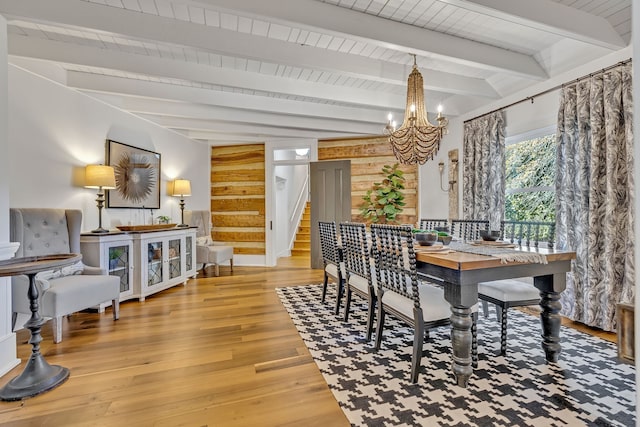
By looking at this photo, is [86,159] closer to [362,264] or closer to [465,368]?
[362,264]

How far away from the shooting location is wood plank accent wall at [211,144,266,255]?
6113 millimetres

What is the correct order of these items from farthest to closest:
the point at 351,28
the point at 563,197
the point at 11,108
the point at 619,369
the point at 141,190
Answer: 1. the point at 141,190
2. the point at 563,197
3. the point at 11,108
4. the point at 351,28
5. the point at 619,369

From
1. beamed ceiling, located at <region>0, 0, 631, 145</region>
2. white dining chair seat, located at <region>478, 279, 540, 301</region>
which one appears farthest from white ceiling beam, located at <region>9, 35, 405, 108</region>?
white dining chair seat, located at <region>478, 279, 540, 301</region>

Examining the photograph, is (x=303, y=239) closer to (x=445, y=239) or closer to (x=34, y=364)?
(x=445, y=239)

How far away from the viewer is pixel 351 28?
238 cm

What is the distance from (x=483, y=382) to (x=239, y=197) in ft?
17.4

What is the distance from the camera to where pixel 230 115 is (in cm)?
455

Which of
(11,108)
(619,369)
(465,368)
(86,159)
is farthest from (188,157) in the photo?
(619,369)

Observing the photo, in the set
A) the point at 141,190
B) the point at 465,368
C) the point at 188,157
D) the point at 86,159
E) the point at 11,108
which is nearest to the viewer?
the point at 465,368

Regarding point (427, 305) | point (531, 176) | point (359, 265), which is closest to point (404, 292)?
point (427, 305)

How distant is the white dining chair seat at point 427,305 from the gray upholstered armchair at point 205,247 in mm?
3717

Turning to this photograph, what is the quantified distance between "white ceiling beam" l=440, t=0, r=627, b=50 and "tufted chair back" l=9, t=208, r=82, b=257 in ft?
13.1

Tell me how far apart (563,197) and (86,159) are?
544 cm

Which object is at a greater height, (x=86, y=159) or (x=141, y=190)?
(x=86, y=159)
